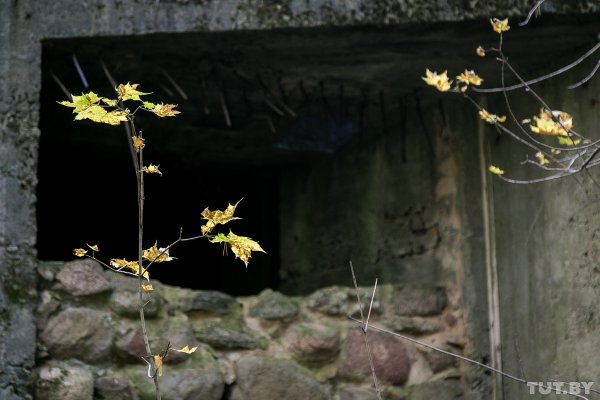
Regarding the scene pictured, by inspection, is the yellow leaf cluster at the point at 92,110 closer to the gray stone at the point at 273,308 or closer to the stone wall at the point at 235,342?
the stone wall at the point at 235,342

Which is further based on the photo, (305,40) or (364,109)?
(364,109)

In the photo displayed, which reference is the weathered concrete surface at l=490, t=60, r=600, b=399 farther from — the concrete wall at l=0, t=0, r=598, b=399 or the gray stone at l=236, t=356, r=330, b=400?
the gray stone at l=236, t=356, r=330, b=400

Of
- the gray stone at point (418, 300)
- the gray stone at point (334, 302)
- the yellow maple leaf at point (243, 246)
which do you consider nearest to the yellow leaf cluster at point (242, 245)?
the yellow maple leaf at point (243, 246)

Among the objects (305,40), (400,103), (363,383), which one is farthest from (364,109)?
(363,383)

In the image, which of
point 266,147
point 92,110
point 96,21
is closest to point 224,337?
point 96,21

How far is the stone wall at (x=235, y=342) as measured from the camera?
3.99m

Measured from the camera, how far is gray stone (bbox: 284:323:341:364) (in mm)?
4363

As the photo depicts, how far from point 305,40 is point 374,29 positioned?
10.5 inches

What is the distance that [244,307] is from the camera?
14.5 feet

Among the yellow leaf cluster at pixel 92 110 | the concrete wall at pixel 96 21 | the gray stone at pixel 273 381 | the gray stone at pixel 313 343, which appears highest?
the concrete wall at pixel 96 21

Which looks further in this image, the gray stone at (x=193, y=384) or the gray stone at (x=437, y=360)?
the gray stone at (x=437, y=360)

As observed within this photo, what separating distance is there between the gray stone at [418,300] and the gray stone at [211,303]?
2.39 ft

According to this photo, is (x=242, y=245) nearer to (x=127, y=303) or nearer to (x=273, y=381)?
(x=127, y=303)

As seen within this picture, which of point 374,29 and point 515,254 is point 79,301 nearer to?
point 374,29
